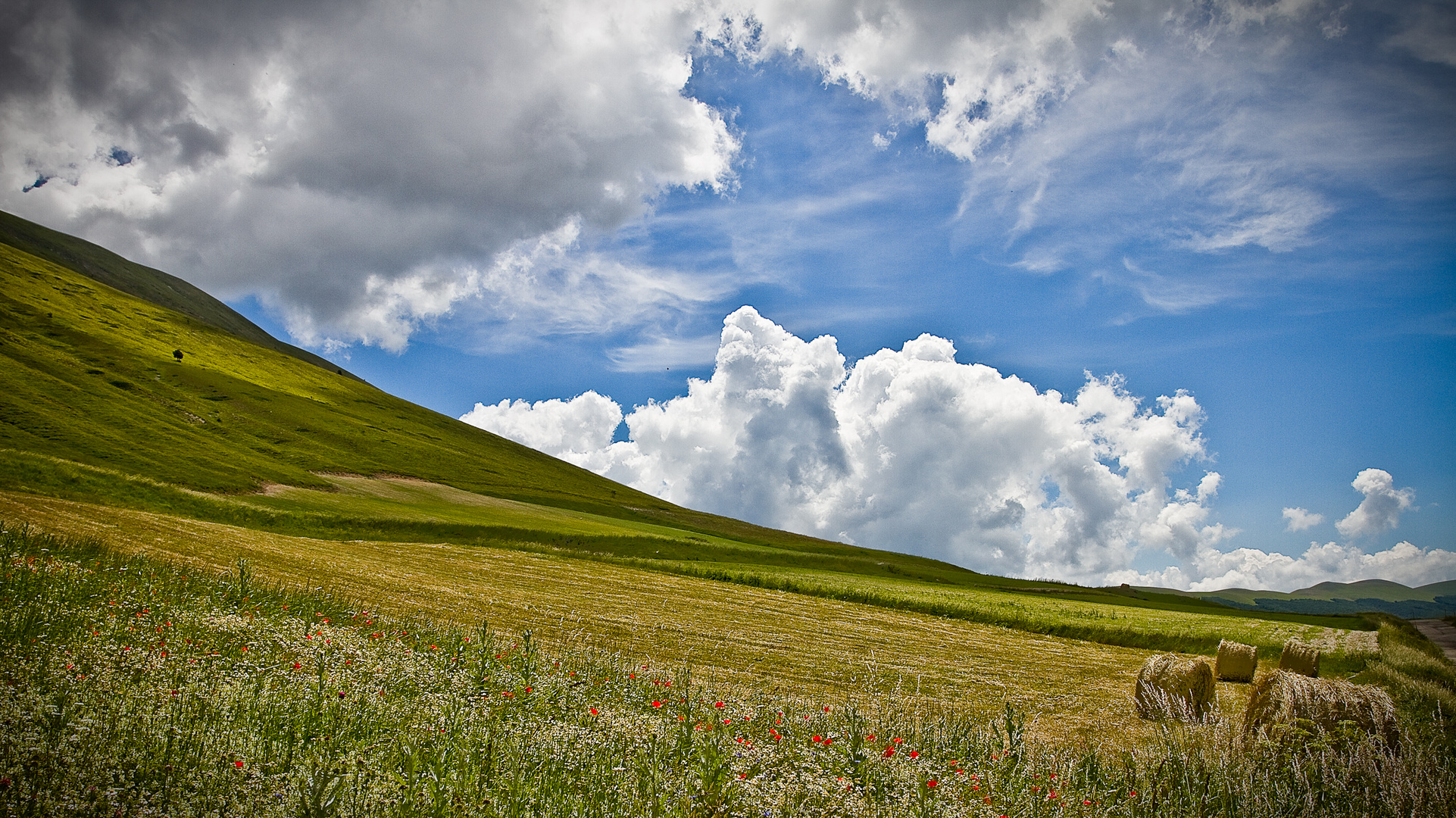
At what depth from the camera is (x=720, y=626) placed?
23781 millimetres

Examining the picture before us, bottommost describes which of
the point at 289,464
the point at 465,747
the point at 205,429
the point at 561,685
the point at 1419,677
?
the point at 561,685

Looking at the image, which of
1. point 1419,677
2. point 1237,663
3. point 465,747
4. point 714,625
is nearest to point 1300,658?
point 1237,663

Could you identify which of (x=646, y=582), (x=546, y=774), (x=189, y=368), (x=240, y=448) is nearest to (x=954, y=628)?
(x=646, y=582)

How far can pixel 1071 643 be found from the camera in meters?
28.6

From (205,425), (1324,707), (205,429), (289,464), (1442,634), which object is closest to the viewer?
(1324,707)

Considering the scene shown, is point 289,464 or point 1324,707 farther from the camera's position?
point 289,464

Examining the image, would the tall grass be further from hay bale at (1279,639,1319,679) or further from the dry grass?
hay bale at (1279,639,1319,679)

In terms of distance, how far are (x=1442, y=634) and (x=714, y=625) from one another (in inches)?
1725

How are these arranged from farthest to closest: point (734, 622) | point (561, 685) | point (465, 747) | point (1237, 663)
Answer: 1. point (734, 622)
2. point (1237, 663)
3. point (561, 685)
4. point (465, 747)

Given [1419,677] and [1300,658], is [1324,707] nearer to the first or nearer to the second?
[1300,658]

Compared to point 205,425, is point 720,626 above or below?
below

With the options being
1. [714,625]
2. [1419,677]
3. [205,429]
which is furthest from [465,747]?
[205,429]

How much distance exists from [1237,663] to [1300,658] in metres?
4.29

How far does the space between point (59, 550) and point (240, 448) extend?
5916cm
